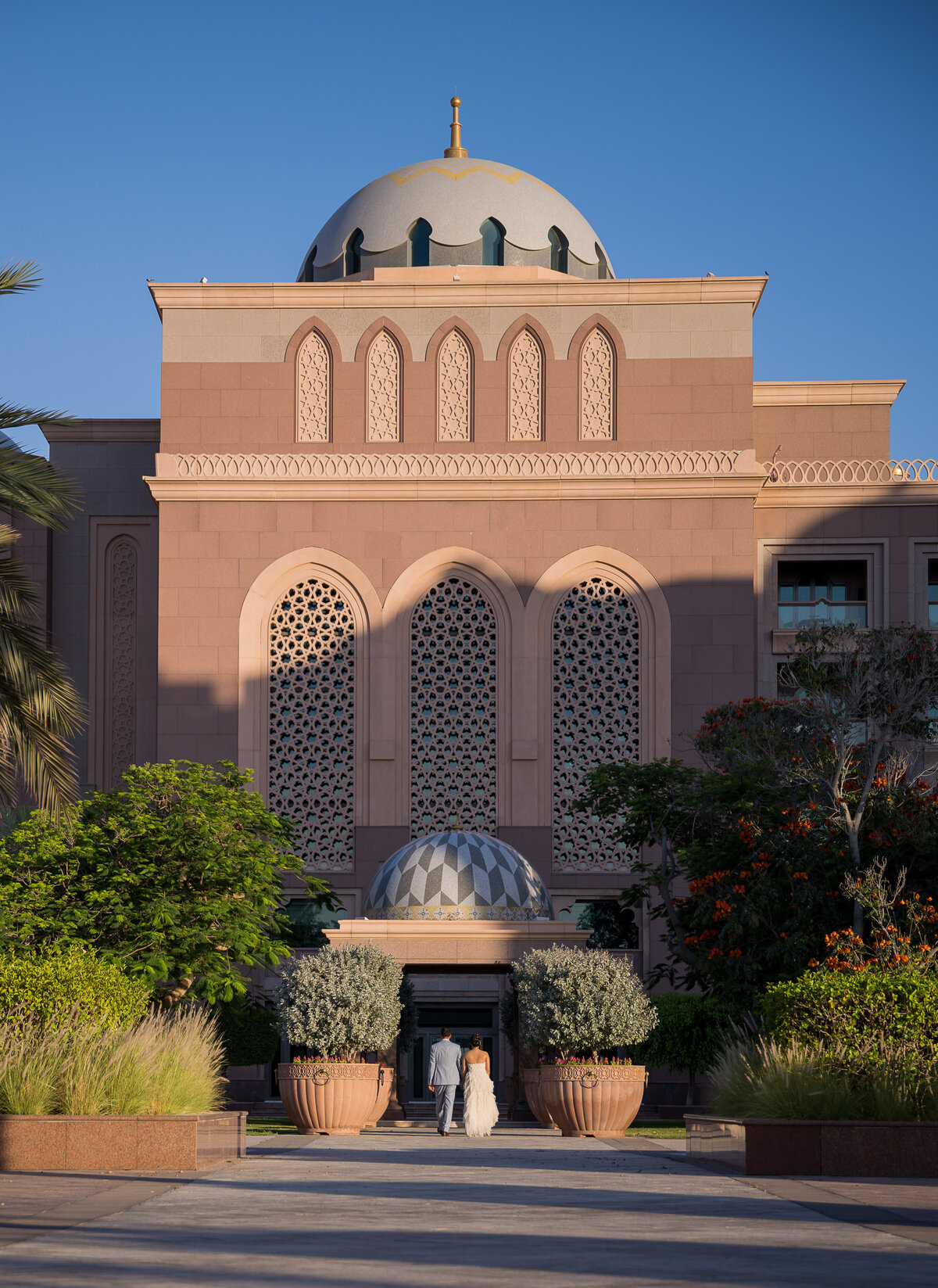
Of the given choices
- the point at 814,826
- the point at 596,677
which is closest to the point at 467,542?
the point at 596,677

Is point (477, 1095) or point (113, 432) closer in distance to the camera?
point (477, 1095)

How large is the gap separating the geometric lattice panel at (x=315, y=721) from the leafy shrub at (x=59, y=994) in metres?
17.1

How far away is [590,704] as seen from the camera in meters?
30.7

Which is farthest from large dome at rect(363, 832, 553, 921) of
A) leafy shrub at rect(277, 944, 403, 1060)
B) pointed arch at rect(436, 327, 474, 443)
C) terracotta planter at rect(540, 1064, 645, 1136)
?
pointed arch at rect(436, 327, 474, 443)

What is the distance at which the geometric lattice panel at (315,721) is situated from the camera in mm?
30344

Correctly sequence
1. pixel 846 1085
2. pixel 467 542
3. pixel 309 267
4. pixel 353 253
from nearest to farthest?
pixel 846 1085, pixel 467 542, pixel 353 253, pixel 309 267

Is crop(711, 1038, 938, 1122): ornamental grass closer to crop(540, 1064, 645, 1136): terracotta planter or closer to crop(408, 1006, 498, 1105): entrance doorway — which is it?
crop(540, 1064, 645, 1136): terracotta planter

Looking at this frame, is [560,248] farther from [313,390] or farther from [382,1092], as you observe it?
[382,1092]

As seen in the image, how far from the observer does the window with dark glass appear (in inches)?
1282

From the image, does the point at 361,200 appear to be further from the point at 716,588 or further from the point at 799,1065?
the point at 799,1065

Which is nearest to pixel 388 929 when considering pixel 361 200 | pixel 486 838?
pixel 486 838

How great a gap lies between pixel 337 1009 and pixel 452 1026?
33.4 feet

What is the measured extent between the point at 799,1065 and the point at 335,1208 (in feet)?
13.5

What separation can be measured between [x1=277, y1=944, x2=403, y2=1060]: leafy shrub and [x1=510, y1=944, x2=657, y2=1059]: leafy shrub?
182cm
